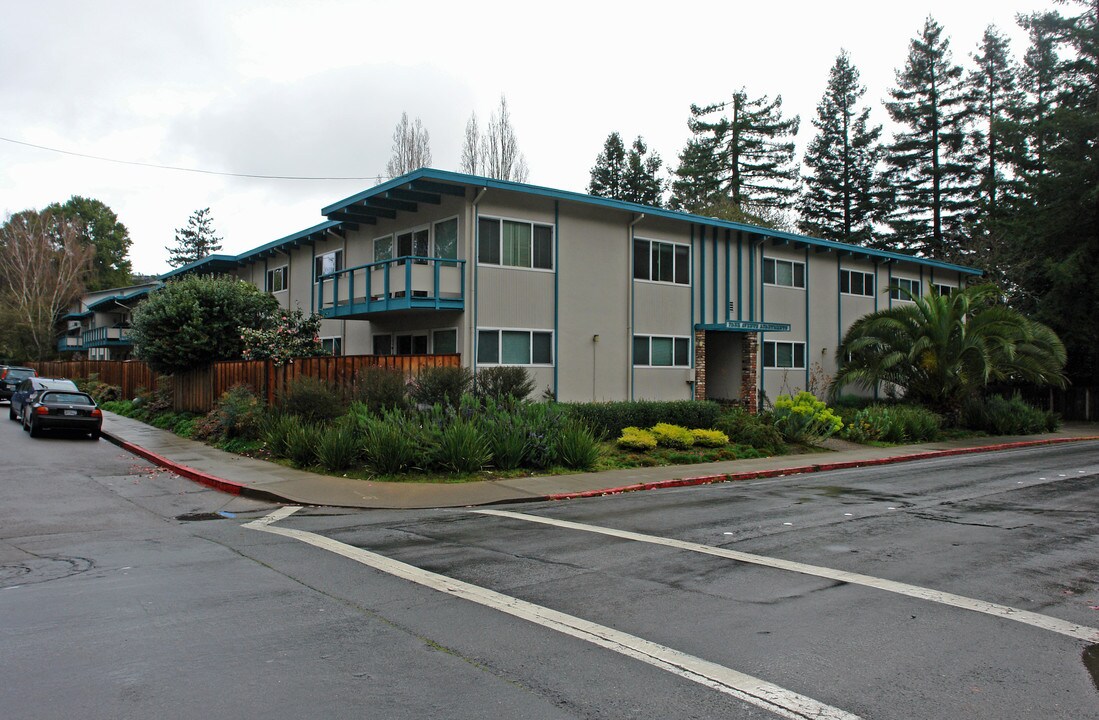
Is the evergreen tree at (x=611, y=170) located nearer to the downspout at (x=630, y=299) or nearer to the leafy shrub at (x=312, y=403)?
the downspout at (x=630, y=299)

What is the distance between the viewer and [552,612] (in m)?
6.16

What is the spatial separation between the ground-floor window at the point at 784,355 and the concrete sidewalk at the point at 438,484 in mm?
7272

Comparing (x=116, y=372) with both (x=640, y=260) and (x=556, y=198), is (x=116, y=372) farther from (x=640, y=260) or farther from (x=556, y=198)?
(x=640, y=260)

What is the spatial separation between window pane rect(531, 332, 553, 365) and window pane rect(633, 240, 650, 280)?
4044mm

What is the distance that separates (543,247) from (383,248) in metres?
5.52

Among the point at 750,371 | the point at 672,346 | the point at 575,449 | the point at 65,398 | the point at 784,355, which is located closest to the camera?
the point at 575,449

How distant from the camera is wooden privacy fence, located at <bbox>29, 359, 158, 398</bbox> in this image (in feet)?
105

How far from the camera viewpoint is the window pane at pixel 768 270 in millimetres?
28531

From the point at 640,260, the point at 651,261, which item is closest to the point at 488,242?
the point at 640,260

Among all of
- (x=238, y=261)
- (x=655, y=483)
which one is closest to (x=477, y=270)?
(x=655, y=483)


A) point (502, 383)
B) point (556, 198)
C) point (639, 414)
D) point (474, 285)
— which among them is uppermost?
point (556, 198)

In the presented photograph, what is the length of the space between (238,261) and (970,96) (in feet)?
146

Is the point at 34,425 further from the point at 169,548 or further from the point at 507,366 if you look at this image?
the point at 169,548

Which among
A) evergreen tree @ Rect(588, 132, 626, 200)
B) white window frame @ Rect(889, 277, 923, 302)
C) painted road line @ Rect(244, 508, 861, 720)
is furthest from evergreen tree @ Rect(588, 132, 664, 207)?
painted road line @ Rect(244, 508, 861, 720)
